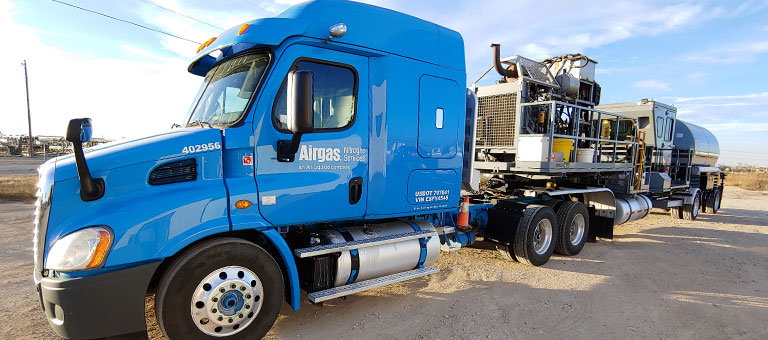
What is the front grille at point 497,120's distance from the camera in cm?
679

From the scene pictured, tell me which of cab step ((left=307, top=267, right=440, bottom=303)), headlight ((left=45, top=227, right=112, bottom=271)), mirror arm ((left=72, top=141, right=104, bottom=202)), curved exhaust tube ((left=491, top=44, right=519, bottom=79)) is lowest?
cab step ((left=307, top=267, right=440, bottom=303))

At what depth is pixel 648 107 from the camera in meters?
9.73

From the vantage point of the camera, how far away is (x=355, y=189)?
388cm

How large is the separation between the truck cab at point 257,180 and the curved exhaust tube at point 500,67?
8.17ft

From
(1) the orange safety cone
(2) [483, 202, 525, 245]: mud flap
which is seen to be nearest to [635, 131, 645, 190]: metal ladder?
(2) [483, 202, 525, 245]: mud flap

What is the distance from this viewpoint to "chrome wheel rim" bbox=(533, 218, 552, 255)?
249 inches

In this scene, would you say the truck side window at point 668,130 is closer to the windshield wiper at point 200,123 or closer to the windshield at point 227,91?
the windshield at point 227,91

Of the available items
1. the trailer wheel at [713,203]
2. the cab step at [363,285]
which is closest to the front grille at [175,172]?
the cab step at [363,285]

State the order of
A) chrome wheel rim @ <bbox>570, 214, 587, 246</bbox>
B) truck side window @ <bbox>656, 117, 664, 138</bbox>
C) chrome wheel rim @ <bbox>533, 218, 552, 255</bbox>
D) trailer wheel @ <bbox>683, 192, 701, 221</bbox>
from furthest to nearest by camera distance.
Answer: trailer wheel @ <bbox>683, 192, 701, 221</bbox>
truck side window @ <bbox>656, 117, 664, 138</bbox>
chrome wheel rim @ <bbox>570, 214, 587, 246</bbox>
chrome wheel rim @ <bbox>533, 218, 552, 255</bbox>

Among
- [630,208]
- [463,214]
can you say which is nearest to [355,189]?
[463,214]

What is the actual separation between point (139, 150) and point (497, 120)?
5786 millimetres

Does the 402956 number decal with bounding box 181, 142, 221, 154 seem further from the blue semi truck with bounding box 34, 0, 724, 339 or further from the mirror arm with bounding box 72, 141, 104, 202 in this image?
the mirror arm with bounding box 72, 141, 104, 202

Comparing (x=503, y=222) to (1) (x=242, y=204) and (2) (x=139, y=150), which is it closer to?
(1) (x=242, y=204)

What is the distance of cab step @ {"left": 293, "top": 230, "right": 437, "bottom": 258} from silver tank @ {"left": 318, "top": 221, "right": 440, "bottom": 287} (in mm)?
82
